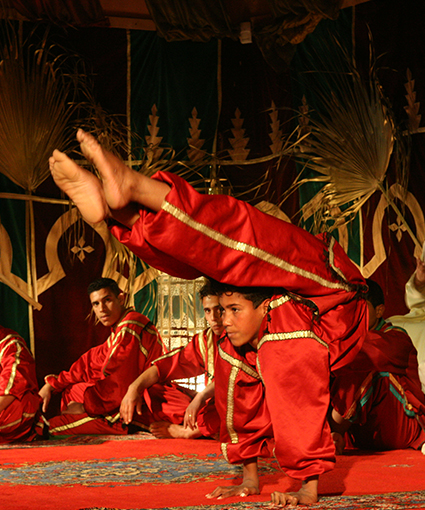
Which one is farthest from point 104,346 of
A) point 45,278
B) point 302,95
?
point 302,95

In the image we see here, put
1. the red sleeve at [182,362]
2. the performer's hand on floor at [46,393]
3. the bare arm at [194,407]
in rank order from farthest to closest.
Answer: the performer's hand on floor at [46,393] → the red sleeve at [182,362] → the bare arm at [194,407]

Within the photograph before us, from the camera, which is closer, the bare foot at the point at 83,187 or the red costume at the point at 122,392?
the bare foot at the point at 83,187

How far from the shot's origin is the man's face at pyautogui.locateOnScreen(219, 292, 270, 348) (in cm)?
214

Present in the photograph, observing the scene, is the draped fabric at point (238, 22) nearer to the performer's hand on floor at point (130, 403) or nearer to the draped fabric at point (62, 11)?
the draped fabric at point (62, 11)

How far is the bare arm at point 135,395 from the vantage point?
3203 mm

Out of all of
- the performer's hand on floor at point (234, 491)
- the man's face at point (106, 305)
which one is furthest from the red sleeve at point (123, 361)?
the performer's hand on floor at point (234, 491)

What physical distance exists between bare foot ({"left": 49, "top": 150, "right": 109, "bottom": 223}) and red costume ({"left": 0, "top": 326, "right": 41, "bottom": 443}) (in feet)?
6.99

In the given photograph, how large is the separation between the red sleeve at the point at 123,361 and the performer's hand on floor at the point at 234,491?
2.05 metres

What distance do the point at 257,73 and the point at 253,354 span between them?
3.33m

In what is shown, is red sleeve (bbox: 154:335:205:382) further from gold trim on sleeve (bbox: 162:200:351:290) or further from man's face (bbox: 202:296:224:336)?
gold trim on sleeve (bbox: 162:200:351:290)

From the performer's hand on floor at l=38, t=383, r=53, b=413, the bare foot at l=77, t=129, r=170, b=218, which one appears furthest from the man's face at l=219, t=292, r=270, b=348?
the performer's hand on floor at l=38, t=383, r=53, b=413

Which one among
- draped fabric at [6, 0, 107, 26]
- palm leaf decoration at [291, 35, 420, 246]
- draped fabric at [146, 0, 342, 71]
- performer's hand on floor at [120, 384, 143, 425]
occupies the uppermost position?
draped fabric at [6, 0, 107, 26]

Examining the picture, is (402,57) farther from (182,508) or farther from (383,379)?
(182,508)

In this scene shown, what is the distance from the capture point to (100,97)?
5.13 meters
